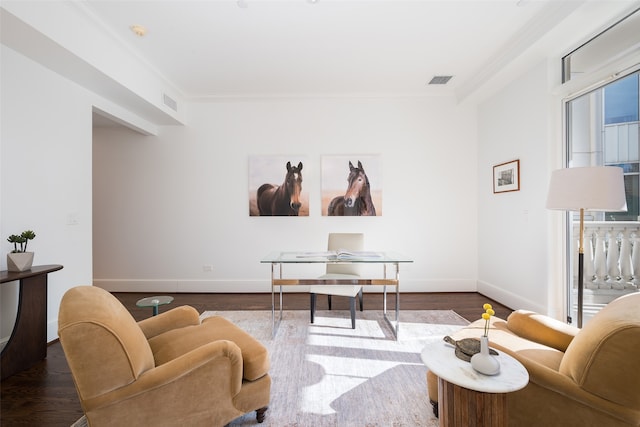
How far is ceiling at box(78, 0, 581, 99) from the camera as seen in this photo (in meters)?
2.62

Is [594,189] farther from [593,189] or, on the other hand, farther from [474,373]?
[474,373]

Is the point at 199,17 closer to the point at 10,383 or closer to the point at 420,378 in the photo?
the point at 10,383

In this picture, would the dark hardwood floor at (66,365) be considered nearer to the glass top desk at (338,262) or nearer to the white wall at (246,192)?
the white wall at (246,192)

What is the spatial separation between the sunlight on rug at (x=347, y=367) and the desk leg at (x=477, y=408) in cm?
56

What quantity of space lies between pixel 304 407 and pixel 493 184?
3850 mm

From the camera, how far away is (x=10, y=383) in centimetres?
222

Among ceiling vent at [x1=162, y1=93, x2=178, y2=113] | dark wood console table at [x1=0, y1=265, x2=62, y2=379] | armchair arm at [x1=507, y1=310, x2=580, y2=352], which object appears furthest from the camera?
ceiling vent at [x1=162, y1=93, x2=178, y2=113]

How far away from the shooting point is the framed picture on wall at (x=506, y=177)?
3.68 meters

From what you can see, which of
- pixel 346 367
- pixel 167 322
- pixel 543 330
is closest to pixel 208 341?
pixel 167 322

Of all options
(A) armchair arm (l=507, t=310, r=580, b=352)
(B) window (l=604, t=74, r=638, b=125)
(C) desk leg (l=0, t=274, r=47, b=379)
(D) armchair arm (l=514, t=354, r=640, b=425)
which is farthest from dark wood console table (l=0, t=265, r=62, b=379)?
(B) window (l=604, t=74, r=638, b=125)

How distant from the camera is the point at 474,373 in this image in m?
1.31

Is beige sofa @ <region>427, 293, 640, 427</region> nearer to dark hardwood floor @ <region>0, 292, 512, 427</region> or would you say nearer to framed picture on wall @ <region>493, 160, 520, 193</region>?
dark hardwood floor @ <region>0, 292, 512, 427</region>

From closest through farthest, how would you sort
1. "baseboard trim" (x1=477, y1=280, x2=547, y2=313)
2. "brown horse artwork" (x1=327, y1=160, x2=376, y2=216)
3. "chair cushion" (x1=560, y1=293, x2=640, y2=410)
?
Answer: "chair cushion" (x1=560, y1=293, x2=640, y2=410) < "baseboard trim" (x1=477, y1=280, x2=547, y2=313) < "brown horse artwork" (x1=327, y1=160, x2=376, y2=216)

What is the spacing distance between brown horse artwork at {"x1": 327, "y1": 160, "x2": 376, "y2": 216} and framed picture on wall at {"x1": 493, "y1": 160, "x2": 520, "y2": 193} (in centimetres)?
175
